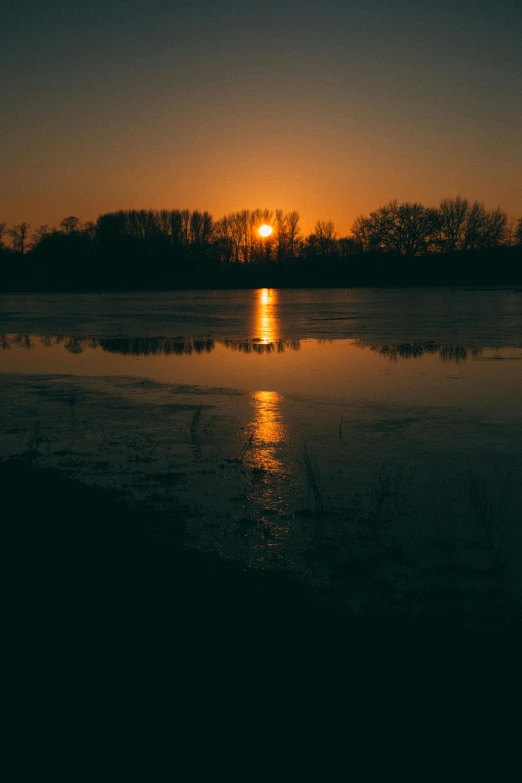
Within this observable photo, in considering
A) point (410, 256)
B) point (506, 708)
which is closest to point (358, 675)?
point (506, 708)

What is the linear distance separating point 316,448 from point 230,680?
397 centimetres

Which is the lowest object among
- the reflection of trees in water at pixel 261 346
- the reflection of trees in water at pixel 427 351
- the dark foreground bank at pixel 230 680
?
the dark foreground bank at pixel 230 680

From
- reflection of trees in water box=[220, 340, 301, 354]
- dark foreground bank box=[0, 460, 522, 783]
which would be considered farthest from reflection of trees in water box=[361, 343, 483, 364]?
dark foreground bank box=[0, 460, 522, 783]

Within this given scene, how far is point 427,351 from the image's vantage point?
14281 millimetres

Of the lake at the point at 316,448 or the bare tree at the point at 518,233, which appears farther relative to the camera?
the bare tree at the point at 518,233

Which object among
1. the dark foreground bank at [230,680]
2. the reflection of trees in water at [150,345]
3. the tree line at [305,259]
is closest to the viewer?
the dark foreground bank at [230,680]

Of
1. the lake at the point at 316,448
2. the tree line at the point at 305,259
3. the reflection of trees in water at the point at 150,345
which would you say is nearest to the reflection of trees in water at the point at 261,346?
the reflection of trees in water at the point at 150,345

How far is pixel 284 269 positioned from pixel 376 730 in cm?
8117

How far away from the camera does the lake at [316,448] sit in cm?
423

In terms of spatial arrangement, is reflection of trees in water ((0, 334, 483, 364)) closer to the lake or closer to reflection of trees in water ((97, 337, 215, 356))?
reflection of trees in water ((97, 337, 215, 356))

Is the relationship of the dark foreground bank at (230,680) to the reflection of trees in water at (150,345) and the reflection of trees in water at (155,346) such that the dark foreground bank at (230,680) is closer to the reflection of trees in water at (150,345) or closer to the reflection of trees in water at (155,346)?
the reflection of trees in water at (155,346)

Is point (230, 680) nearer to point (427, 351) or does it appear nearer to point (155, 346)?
point (427, 351)

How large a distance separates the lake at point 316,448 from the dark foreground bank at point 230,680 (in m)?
0.43

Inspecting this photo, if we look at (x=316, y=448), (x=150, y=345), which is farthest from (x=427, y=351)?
(x=316, y=448)
